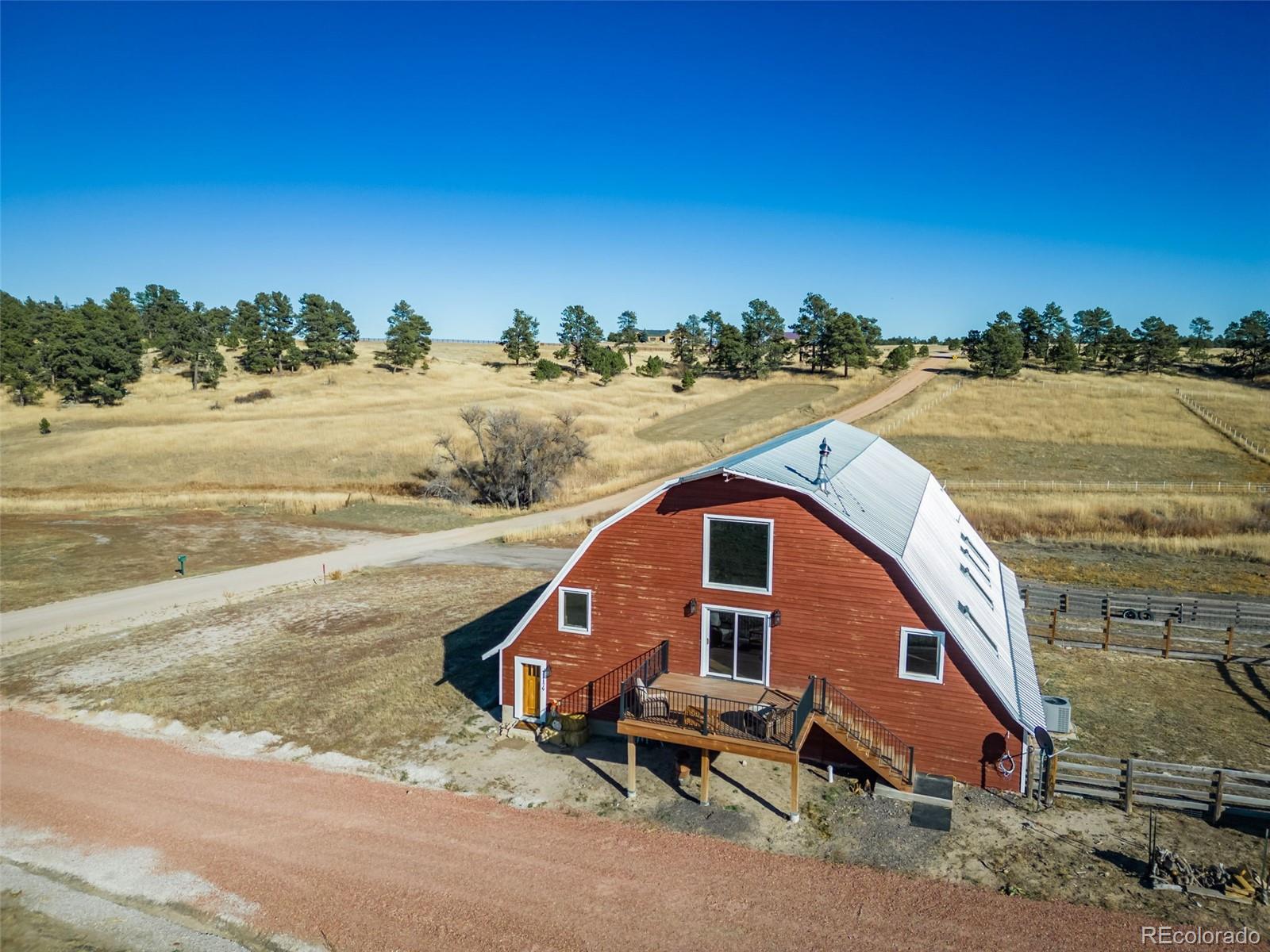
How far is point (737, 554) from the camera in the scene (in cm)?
1739

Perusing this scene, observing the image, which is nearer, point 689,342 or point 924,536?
point 924,536

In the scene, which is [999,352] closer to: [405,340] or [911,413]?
[911,413]

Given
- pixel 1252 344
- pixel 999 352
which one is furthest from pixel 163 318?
pixel 1252 344

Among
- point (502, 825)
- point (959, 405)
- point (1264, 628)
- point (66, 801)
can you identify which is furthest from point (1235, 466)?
point (66, 801)

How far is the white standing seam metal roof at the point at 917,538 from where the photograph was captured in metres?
16.3

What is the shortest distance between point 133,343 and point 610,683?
106992mm

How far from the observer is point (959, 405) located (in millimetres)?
86688

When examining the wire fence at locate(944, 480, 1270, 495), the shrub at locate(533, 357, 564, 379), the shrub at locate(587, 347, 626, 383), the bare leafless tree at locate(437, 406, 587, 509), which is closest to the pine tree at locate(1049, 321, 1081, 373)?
the wire fence at locate(944, 480, 1270, 495)

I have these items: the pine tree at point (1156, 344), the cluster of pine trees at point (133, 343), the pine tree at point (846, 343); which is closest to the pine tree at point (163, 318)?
the cluster of pine trees at point (133, 343)

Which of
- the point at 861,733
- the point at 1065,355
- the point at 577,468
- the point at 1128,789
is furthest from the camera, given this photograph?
the point at 1065,355

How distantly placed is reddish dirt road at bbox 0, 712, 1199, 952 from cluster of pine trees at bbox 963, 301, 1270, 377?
10627 centimetres

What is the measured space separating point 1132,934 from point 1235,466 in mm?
63903

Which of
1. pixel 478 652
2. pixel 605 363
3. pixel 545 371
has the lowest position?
pixel 478 652

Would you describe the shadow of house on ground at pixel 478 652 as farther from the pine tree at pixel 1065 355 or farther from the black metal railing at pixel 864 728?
the pine tree at pixel 1065 355
